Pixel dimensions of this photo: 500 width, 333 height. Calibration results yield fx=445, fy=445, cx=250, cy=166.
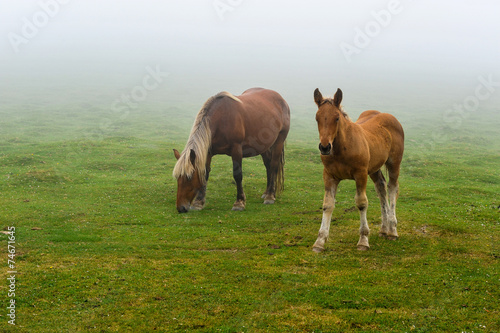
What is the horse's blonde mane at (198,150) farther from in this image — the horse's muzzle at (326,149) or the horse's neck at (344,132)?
the horse's muzzle at (326,149)

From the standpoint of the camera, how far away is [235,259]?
9.10m

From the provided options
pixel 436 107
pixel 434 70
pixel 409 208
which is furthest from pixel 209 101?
pixel 434 70

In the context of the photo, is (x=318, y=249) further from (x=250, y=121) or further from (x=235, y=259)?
(x=250, y=121)

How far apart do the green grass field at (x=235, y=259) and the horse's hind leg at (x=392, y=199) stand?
1.06 ft

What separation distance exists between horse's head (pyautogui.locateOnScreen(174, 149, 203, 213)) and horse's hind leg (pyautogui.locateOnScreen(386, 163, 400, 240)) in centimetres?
519

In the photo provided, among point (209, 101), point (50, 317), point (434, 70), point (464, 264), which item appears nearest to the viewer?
point (50, 317)

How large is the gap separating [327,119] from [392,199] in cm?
316

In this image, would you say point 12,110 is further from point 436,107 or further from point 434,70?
point 434,70

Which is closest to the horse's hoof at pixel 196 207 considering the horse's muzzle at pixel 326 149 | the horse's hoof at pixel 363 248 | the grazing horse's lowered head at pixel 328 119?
the horse's hoof at pixel 363 248

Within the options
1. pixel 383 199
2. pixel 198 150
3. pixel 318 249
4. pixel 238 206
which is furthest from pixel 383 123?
pixel 238 206

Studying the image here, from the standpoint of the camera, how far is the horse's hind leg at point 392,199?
10180mm

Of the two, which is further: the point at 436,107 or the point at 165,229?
the point at 436,107

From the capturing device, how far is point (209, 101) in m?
13.3

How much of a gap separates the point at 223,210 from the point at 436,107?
208ft
